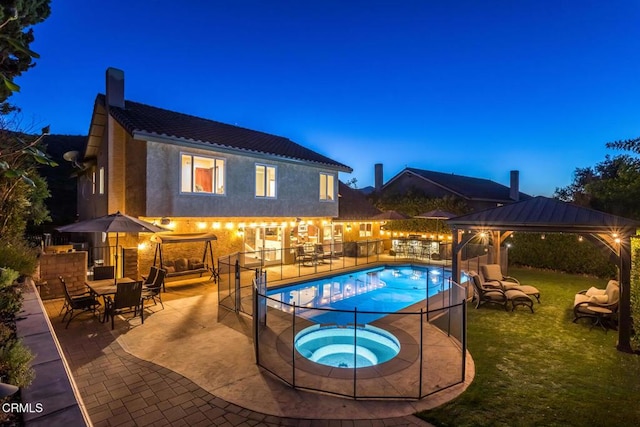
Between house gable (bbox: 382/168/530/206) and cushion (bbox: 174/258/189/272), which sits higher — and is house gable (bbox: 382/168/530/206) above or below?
above

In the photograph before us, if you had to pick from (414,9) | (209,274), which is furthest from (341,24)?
(209,274)

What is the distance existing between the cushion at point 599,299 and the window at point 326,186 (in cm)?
1355

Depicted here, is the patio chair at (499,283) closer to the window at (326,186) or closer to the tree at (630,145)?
the tree at (630,145)

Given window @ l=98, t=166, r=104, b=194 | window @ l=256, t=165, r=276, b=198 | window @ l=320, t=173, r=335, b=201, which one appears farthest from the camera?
window @ l=320, t=173, r=335, b=201

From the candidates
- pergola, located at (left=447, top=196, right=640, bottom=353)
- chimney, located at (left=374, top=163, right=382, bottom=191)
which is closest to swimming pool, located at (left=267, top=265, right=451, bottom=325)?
pergola, located at (left=447, top=196, right=640, bottom=353)

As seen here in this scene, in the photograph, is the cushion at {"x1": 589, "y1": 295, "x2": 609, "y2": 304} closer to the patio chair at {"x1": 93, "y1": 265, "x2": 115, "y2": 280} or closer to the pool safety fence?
the pool safety fence

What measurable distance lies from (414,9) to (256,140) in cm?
1411

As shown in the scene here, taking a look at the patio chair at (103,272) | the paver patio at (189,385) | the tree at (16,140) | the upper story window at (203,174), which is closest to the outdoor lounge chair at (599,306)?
the paver patio at (189,385)

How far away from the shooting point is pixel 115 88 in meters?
15.0

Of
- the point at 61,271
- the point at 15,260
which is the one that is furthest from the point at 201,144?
the point at 15,260

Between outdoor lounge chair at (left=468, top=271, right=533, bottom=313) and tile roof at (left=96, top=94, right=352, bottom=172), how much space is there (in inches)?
427

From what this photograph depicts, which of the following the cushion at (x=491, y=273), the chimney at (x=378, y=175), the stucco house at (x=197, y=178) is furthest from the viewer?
the chimney at (x=378, y=175)

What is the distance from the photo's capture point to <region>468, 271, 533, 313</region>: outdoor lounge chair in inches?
434

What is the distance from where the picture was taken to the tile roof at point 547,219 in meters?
8.54
